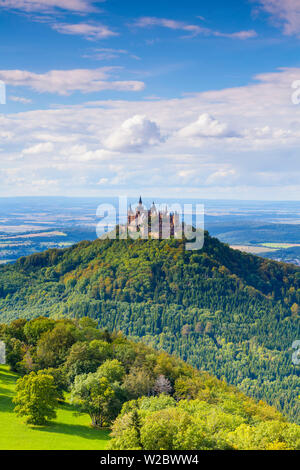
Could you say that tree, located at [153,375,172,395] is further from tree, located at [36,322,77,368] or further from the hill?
tree, located at [36,322,77,368]

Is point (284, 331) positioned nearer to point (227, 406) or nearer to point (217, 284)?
point (217, 284)

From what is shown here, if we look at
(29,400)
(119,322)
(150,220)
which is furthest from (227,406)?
(150,220)

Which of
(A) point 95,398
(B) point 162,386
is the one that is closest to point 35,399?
(A) point 95,398

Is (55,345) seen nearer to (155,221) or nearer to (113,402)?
(113,402)

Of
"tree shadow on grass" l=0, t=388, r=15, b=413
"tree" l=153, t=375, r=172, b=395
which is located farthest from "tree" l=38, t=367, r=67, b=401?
"tree" l=153, t=375, r=172, b=395

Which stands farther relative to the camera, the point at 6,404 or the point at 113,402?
the point at 6,404

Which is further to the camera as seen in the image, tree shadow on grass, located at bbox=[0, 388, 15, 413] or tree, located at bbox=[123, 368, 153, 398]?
tree, located at bbox=[123, 368, 153, 398]
